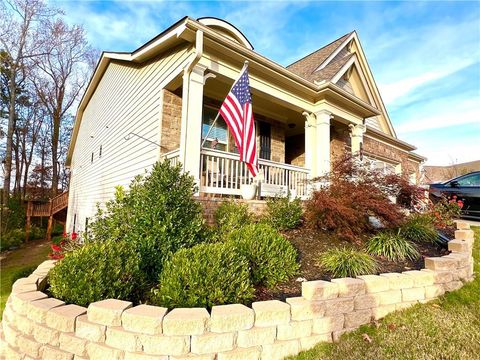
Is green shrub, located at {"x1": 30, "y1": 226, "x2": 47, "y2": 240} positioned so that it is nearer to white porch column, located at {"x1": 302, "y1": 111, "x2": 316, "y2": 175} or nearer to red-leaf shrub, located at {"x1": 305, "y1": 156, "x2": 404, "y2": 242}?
white porch column, located at {"x1": 302, "y1": 111, "x2": 316, "y2": 175}

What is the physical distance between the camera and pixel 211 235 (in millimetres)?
3742

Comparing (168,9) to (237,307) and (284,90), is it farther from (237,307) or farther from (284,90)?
(237,307)

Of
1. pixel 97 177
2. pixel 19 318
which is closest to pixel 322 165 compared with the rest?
pixel 19 318

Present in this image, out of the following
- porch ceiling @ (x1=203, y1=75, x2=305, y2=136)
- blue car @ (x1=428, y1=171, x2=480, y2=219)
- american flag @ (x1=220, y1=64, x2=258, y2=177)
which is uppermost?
porch ceiling @ (x1=203, y1=75, x2=305, y2=136)

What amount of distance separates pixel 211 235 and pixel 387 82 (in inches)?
470

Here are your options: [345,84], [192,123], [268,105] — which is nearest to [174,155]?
[192,123]

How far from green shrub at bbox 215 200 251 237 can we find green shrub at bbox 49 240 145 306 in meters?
1.72

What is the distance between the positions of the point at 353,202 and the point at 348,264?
148 centimetres

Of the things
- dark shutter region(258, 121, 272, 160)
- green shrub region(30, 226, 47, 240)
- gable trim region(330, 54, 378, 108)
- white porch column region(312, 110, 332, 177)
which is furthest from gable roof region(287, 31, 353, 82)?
green shrub region(30, 226, 47, 240)

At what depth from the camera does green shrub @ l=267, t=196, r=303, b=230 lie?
4953 millimetres

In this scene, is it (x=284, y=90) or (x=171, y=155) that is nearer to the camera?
(x=171, y=155)

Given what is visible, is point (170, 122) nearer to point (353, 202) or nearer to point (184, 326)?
point (353, 202)

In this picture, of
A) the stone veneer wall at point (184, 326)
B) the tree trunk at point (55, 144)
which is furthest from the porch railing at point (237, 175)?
the tree trunk at point (55, 144)

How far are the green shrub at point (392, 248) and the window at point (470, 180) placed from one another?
568 centimetres
